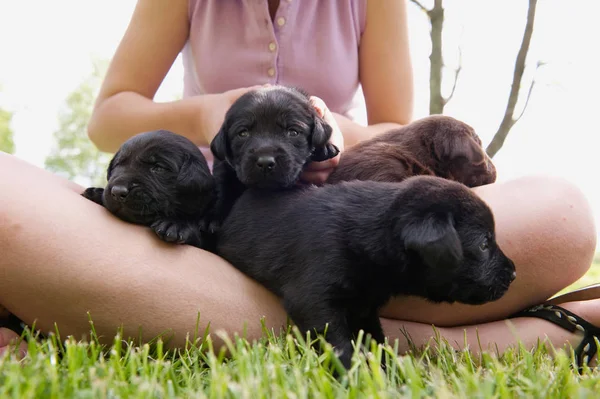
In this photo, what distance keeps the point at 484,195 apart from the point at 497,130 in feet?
19.9

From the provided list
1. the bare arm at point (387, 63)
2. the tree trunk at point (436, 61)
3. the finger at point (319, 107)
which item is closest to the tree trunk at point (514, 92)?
the tree trunk at point (436, 61)

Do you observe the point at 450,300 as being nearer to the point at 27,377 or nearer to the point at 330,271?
the point at 330,271

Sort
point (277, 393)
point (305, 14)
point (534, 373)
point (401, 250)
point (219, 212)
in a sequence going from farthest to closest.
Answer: point (305, 14) → point (219, 212) → point (401, 250) → point (534, 373) → point (277, 393)

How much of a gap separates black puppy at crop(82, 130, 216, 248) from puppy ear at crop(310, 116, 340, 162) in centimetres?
53

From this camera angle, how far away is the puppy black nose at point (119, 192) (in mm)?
2432

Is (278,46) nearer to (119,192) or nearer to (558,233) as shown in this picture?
(119,192)

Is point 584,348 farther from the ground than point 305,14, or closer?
closer

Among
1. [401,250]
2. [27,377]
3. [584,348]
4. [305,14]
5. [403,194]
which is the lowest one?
[584,348]

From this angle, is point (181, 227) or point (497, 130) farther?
point (497, 130)

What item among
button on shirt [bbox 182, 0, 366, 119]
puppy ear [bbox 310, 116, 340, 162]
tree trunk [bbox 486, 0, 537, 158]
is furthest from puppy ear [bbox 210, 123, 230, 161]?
tree trunk [bbox 486, 0, 537, 158]

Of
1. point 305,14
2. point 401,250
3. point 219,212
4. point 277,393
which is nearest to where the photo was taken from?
point 277,393

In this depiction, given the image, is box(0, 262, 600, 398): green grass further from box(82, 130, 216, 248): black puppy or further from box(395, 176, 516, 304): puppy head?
box(82, 130, 216, 248): black puppy

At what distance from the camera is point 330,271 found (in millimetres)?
2199

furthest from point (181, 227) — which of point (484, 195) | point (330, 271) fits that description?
point (484, 195)
